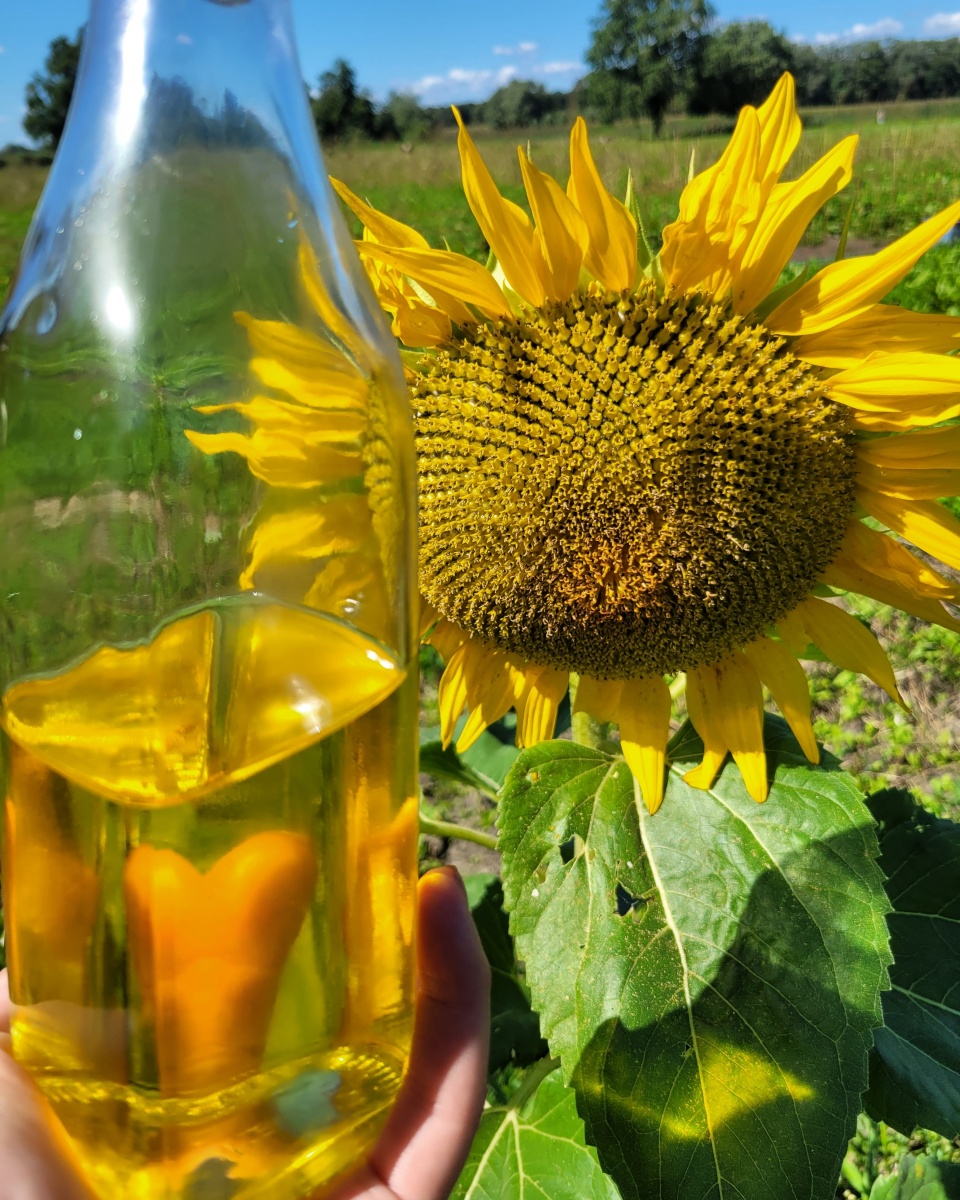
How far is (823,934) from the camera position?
1.03m

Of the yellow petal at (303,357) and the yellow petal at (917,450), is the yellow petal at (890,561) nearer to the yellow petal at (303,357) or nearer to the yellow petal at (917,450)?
the yellow petal at (917,450)

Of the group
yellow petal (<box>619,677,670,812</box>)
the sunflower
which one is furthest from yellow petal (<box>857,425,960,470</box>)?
yellow petal (<box>619,677,670,812</box>)

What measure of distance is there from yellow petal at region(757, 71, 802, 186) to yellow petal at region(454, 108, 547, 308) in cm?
22

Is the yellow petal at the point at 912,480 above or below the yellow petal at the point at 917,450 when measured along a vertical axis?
below

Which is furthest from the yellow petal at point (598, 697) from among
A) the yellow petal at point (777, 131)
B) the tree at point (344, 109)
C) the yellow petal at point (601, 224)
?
the tree at point (344, 109)

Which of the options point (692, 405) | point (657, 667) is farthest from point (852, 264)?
point (657, 667)

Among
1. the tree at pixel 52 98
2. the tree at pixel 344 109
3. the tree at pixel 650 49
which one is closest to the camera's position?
the tree at pixel 52 98

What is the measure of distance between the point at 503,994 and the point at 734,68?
107 feet

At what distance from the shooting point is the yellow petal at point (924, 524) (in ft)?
3.28

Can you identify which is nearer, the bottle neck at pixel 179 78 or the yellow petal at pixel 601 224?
the bottle neck at pixel 179 78

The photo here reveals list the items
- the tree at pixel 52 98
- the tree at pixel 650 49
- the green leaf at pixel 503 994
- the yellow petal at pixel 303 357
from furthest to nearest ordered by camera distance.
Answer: the tree at pixel 650 49
the tree at pixel 52 98
the green leaf at pixel 503 994
the yellow petal at pixel 303 357

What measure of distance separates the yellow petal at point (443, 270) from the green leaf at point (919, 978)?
973mm

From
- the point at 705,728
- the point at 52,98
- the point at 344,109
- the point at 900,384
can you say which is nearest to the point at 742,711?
the point at 705,728

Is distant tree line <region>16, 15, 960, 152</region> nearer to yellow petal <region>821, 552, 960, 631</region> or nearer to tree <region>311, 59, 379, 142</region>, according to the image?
tree <region>311, 59, 379, 142</region>
